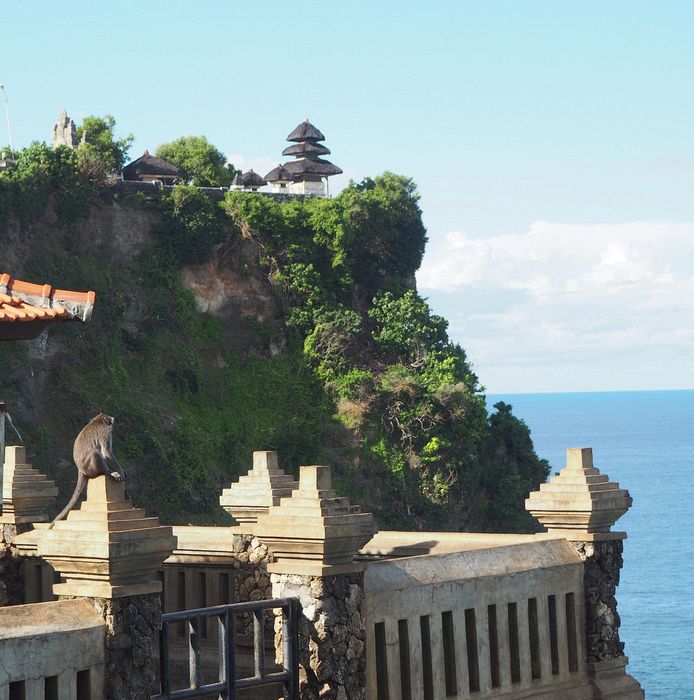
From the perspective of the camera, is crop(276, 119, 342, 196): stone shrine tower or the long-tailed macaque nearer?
the long-tailed macaque

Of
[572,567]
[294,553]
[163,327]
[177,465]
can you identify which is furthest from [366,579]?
[163,327]

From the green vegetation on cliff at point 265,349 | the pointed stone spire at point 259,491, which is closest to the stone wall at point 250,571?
the pointed stone spire at point 259,491

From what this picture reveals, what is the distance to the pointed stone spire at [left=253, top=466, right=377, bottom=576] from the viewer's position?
1477 cm

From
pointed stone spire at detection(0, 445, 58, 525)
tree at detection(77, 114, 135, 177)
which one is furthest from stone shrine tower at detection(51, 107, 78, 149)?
pointed stone spire at detection(0, 445, 58, 525)

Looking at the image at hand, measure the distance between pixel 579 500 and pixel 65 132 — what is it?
224 feet

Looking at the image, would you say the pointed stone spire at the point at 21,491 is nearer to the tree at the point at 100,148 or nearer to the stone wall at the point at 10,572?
the stone wall at the point at 10,572

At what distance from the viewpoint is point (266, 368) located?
82.1m

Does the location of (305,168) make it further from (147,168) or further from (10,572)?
(10,572)

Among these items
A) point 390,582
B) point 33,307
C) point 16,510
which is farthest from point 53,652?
→ point 16,510

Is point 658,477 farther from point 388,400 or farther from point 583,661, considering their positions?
point 583,661

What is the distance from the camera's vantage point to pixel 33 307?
18.5m

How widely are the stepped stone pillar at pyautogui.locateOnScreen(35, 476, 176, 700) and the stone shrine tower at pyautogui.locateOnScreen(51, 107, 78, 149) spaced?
70864 millimetres

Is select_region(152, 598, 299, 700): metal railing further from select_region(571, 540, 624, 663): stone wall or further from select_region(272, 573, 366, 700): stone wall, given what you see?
select_region(571, 540, 624, 663): stone wall

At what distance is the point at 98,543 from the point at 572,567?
687cm
